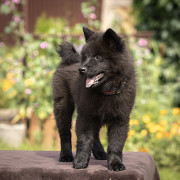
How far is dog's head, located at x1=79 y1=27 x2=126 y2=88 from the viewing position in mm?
2742

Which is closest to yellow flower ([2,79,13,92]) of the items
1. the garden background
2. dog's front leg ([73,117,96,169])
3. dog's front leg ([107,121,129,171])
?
the garden background

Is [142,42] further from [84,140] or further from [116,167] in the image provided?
[116,167]

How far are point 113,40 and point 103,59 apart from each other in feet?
0.56

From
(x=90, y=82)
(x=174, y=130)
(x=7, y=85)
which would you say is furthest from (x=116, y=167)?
(x=7, y=85)

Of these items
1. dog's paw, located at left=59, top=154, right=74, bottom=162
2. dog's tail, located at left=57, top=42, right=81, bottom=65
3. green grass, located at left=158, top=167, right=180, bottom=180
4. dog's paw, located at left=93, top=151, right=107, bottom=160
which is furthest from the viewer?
green grass, located at left=158, top=167, right=180, bottom=180

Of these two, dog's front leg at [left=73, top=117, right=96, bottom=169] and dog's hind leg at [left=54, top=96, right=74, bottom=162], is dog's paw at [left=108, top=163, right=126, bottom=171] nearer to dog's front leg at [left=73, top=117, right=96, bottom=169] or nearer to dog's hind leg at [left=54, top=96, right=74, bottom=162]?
dog's front leg at [left=73, top=117, right=96, bottom=169]

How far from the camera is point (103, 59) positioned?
278 centimetres

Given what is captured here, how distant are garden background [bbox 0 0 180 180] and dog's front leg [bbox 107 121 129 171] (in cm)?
188

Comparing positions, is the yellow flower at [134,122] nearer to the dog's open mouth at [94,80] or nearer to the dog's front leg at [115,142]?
the dog's front leg at [115,142]

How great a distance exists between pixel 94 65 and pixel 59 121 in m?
0.95

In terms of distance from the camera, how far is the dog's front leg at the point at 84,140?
9.44 feet

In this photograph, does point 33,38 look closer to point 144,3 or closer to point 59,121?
point 144,3

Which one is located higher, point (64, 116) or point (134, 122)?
point (64, 116)

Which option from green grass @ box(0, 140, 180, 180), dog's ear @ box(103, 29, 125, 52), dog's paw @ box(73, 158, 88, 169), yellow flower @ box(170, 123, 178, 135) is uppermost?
dog's ear @ box(103, 29, 125, 52)
